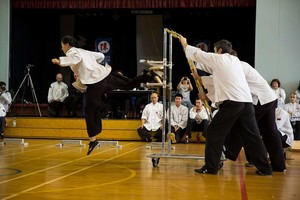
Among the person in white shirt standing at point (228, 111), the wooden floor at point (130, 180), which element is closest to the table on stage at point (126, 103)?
the wooden floor at point (130, 180)

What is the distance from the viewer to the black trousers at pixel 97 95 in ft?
19.4

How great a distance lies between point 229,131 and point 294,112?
6.03 metres

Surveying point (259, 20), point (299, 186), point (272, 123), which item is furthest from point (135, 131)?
point (299, 186)

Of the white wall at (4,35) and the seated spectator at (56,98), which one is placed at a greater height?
the white wall at (4,35)

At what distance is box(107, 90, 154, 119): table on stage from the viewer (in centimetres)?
1212

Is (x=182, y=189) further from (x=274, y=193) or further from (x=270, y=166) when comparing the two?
(x=270, y=166)

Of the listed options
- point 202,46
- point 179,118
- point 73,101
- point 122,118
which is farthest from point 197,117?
point 202,46

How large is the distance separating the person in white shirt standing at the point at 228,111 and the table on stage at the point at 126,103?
6.65 m

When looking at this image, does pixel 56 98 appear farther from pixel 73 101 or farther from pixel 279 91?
pixel 279 91

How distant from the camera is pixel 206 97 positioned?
18.2 feet

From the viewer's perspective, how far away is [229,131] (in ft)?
16.8

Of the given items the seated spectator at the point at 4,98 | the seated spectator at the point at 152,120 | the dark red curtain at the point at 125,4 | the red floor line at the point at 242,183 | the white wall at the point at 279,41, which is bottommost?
the red floor line at the point at 242,183

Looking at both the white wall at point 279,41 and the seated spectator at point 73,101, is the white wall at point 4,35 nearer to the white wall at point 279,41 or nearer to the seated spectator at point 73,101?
the seated spectator at point 73,101

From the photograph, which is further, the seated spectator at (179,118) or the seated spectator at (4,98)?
the seated spectator at (4,98)
